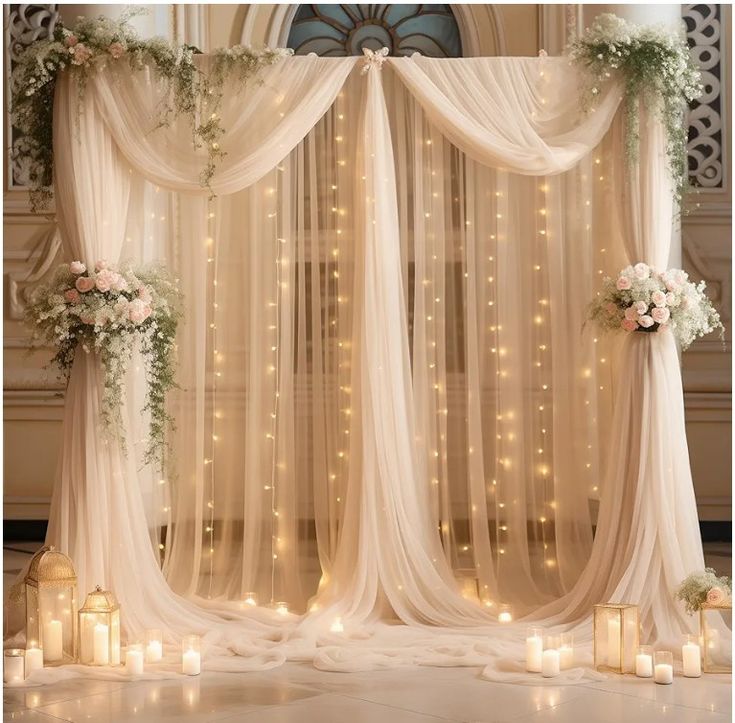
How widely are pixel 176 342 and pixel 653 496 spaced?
7.03ft

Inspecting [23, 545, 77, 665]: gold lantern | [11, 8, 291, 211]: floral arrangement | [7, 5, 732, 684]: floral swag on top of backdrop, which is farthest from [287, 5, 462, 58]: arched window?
[23, 545, 77, 665]: gold lantern

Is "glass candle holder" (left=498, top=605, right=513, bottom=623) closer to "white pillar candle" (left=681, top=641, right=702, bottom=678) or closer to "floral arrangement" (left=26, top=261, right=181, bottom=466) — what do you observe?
"white pillar candle" (left=681, top=641, right=702, bottom=678)

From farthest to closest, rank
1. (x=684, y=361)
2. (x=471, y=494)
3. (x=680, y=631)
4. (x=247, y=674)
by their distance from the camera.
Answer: (x=684, y=361) < (x=471, y=494) < (x=680, y=631) < (x=247, y=674)

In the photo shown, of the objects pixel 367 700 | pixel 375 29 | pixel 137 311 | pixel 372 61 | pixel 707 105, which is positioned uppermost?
pixel 375 29

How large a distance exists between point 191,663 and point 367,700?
2.26 feet

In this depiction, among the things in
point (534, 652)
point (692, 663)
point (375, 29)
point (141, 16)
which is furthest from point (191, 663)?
point (375, 29)

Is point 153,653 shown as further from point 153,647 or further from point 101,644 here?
point 101,644

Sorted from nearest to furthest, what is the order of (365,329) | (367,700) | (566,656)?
(367,700) → (566,656) → (365,329)

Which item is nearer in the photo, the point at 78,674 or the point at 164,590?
the point at 78,674

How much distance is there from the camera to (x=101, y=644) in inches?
151

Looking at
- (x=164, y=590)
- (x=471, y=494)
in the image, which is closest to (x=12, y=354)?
(x=164, y=590)

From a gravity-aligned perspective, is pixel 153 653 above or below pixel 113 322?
below

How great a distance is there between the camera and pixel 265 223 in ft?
15.5

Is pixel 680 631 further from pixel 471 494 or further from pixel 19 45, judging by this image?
pixel 19 45
